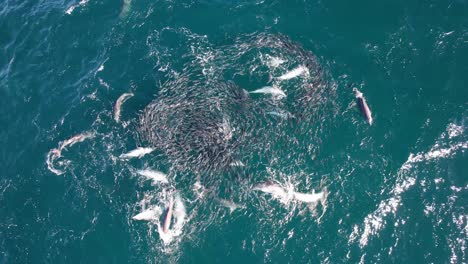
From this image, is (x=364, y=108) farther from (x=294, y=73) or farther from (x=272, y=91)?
(x=272, y=91)

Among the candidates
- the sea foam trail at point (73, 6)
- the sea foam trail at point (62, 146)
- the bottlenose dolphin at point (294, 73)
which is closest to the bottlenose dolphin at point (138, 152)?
the sea foam trail at point (62, 146)

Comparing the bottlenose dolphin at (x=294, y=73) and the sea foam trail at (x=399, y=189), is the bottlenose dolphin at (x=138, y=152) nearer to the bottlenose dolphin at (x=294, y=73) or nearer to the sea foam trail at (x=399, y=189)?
the bottlenose dolphin at (x=294, y=73)

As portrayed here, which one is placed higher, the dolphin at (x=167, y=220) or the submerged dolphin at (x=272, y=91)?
the submerged dolphin at (x=272, y=91)

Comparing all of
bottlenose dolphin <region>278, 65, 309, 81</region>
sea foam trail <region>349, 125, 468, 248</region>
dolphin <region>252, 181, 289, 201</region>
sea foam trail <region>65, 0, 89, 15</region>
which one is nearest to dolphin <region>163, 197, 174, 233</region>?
dolphin <region>252, 181, 289, 201</region>

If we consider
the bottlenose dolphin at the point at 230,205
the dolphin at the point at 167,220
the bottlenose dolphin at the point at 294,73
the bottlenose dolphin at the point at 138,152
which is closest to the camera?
the dolphin at the point at 167,220

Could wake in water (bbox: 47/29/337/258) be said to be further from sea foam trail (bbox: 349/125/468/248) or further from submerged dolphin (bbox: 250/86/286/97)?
sea foam trail (bbox: 349/125/468/248)

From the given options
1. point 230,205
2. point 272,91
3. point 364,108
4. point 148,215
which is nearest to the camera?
point 230,205

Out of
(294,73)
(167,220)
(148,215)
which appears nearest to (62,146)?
(148,215)

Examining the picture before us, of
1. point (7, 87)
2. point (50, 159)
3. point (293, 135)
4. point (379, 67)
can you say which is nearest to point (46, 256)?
point (50, 159)
